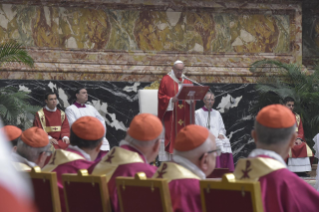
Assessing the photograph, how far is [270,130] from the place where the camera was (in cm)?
298

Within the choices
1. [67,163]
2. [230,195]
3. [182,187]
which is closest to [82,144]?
[67,163]

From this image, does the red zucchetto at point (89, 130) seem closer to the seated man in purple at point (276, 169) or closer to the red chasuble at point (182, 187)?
the red chasuble at point (182, 187)

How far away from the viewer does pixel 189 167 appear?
299 cm

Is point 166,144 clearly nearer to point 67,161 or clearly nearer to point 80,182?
point 67,161

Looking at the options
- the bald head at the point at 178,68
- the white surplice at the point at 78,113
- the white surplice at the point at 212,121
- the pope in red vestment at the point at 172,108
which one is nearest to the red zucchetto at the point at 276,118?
the pope in red vestment at the point at 172,108

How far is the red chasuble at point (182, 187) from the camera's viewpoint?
8.95 feet

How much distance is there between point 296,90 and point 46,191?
30.7 feet

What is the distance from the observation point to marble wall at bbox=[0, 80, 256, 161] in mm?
11352

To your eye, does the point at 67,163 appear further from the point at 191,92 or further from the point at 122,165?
the point at 191,92

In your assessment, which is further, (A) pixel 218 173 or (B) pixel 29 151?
(A) pixel 218 173

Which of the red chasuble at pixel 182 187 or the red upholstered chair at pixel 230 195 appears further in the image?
the red chasuble at pixel 182 187

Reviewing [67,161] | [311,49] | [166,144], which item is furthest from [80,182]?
[311,49]

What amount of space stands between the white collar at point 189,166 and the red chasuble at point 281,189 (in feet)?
0.99

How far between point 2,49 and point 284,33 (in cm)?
697
